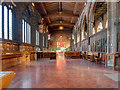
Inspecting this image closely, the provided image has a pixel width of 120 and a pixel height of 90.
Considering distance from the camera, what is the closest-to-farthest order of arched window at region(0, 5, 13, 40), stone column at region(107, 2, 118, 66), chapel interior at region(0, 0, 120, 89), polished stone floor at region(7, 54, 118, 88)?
1. polished stone floor at region(7, 54, 118, 88)
2. chapel interior at region(0, 0, 120, 89)
3. stone column at region(107, 2, 118, 66)
4. arched window at region(0, 5, 13, 40)

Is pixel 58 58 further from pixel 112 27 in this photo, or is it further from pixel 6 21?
pixel 112 27

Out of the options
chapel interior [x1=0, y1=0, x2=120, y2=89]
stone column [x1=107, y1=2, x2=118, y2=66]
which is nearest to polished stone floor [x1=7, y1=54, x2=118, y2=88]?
chapel interior [x1=0, y1=0, x2=120, y2=89]

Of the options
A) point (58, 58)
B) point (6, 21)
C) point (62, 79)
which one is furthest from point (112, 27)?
point (6, 21)

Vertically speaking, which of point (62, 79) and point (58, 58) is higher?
point (62, 79)

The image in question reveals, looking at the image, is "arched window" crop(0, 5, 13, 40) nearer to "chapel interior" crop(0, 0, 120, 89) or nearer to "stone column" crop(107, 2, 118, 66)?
"chapel interior" crop(0, 0, 120, 89)

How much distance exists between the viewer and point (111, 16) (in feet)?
21.4

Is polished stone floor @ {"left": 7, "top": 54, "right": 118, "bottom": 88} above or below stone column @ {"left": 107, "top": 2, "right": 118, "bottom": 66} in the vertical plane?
below

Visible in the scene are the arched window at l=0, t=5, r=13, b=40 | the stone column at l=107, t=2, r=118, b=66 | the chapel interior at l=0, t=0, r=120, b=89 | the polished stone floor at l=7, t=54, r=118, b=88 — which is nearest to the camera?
the polished stone floor at l=7, t=54, r=118, b=88

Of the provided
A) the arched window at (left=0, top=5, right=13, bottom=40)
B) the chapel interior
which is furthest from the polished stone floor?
the arched window at (left=0, top=5, right=13, bottom=40)

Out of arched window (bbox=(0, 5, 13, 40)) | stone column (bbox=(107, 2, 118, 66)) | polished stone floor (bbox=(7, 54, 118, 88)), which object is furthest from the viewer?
arched window (bbox=(0, 5, 13, 40))

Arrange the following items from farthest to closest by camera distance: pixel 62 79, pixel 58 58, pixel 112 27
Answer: pixel 58 58, pixel 112 27, pixel 62 79

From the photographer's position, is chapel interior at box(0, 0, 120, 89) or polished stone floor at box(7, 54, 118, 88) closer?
polished stone floor at box(7, 54, 118, 88)

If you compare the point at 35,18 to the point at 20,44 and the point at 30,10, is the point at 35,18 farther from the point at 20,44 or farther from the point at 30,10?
the point at 20,44

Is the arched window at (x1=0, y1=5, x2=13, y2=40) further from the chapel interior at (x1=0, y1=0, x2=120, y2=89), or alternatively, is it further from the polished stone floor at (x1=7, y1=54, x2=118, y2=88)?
the polished stone floor at (x1=7, y1=54, x2=118, y2=88)
